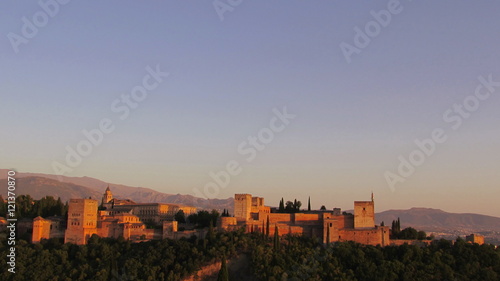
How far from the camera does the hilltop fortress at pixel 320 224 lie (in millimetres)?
47375

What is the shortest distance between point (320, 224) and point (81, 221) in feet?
67.6

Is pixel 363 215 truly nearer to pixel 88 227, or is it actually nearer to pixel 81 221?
pixel 88 227

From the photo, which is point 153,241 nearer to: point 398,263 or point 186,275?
point 186,275

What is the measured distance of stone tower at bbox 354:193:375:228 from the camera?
48.7 metres

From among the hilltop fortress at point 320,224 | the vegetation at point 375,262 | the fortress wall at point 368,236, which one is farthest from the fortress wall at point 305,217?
the vegetation at point 375,262

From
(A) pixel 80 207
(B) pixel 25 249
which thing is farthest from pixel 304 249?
(B) pixel 25 249

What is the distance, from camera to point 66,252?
45.0 meters

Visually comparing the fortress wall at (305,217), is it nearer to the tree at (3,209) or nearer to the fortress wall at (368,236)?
the fortress wall at (368,236)

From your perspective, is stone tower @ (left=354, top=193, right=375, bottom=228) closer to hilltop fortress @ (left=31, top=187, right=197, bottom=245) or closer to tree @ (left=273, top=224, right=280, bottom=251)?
tree @ (left=273, top=224, right=280, bottom=251)

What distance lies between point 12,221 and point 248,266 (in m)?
22.3

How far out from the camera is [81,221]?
4812 cm

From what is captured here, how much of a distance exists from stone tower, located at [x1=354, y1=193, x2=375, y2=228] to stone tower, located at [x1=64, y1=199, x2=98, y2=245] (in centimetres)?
2272

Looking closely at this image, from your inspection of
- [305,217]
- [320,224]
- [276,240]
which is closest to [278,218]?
[305,217]

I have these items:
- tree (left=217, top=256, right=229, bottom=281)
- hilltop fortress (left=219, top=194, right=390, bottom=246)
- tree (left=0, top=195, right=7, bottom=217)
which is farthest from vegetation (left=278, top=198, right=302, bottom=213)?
tree (left=0, top=195, right=7, bottom=217)
